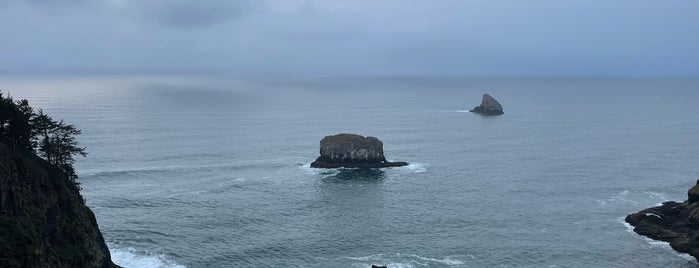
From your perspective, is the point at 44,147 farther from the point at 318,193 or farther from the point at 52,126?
the point at 318,193

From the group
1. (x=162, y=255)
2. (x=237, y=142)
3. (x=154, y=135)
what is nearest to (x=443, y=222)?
Result: (x=162, y=255)

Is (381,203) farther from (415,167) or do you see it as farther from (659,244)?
(659,244)

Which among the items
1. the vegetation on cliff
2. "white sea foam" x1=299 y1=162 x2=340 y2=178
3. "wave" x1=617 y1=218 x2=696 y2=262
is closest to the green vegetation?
the vegetation on cliff

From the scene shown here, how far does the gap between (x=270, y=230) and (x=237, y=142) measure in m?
88.7

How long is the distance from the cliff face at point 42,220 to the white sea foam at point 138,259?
22.4 feet

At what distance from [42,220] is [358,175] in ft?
280

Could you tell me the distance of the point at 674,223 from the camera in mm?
99562

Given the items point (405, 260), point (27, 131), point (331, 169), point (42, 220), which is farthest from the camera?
point (331, 169)

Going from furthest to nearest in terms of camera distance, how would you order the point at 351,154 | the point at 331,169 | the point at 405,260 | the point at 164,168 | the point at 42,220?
the point at 351,154
the point at 331,169
the point at 164,168
the point at 405,260
the point at 42,220

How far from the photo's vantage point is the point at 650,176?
140m

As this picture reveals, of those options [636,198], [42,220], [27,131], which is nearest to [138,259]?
[27,131]

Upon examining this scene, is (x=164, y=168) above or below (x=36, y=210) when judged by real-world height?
below

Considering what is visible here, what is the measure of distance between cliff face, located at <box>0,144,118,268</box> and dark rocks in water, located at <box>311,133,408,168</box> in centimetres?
7770

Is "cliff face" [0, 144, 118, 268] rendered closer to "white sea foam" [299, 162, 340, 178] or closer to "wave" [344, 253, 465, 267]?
"wave" [344, 253, 465, 267]
